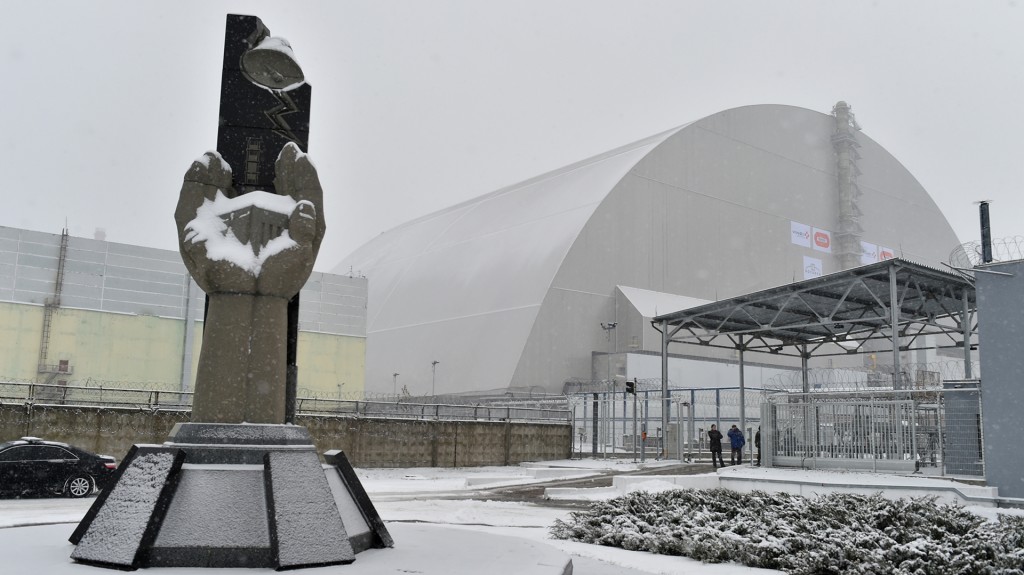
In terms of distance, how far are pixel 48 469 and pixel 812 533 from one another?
16321 mm

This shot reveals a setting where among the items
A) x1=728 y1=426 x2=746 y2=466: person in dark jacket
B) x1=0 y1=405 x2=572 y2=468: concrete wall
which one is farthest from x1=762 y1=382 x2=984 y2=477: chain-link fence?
x1=0 y1=405 x2=572 y2=468: concrete wall

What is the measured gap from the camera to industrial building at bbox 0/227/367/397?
3631 cm

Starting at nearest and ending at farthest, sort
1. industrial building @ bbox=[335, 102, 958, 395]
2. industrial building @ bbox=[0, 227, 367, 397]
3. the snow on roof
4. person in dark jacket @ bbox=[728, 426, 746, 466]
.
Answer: person in dark jacket @ bbox=[728, 426, 746, 466], industrial building @ bbox=[0, 227, 367, 397], industrial building @ bbox=[335, 102, 958, 395], the snow on roof

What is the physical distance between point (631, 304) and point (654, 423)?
24.4 feet

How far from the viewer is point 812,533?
997cm

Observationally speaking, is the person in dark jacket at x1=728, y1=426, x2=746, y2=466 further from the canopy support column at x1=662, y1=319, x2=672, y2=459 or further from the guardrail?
the guardrail

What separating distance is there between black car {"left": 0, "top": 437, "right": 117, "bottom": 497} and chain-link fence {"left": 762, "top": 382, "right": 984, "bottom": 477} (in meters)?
16.3

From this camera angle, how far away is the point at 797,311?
102 ft

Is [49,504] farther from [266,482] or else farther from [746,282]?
[746,282]

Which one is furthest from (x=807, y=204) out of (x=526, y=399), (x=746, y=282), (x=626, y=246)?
(x=526, y=399)

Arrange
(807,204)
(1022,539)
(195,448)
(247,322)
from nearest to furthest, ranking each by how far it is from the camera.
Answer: (195,448) → (247,322) → (1022,539) → (807,204)

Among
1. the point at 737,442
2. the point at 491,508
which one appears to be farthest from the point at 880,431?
the point at 491,508

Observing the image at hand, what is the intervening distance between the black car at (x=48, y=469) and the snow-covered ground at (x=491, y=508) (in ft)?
1.71

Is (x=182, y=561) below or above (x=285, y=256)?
below
